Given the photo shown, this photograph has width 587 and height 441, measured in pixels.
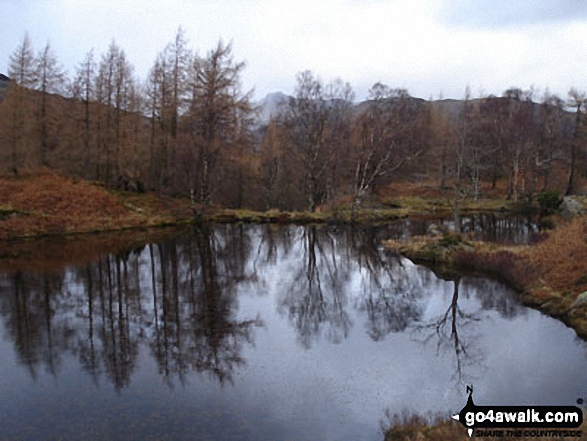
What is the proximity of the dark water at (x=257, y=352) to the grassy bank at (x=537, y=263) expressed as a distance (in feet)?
2.37

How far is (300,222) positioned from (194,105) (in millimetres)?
11158

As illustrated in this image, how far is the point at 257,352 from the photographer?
11.0 m

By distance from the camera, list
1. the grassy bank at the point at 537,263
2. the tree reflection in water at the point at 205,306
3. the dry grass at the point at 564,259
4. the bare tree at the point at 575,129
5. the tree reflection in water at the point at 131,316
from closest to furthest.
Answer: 1. the tree reflection in water at the point at 131,316
2. the tree reflection in water at the point at 205,306
3. the grassy bank at the point at 537,263
4. the dry grass at the point at 564,259
5. the bare tree at the point at 575,129

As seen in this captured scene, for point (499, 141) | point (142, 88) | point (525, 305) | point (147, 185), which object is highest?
point (142, 88)

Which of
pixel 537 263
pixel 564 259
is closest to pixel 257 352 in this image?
pixel 537 263

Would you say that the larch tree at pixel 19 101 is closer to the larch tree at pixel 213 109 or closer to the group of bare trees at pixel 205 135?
the group of bare trees at pixel 205 135

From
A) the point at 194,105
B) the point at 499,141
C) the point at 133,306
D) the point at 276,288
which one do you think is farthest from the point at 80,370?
the point at 499,141

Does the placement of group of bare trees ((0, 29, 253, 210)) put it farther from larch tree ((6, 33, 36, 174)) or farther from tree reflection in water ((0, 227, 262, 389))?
tree reflection in water ((0, 227, 262, 389))

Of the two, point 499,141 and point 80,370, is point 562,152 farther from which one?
point 80,370

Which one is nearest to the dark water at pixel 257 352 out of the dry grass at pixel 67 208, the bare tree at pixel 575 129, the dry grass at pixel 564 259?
the dry grass at pixel 564 259

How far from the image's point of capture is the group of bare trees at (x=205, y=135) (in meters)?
34.9

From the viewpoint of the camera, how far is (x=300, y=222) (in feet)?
121

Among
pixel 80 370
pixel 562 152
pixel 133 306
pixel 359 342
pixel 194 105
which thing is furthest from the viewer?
pixel 562 152

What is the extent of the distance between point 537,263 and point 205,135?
23361 mm
